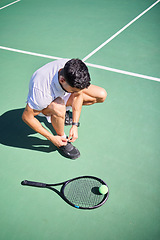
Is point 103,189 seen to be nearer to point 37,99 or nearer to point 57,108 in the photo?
point 57,108

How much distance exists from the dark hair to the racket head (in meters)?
1.00

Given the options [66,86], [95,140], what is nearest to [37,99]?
[66,86]

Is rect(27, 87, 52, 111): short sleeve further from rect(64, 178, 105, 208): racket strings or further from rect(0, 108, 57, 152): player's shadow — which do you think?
rect(64, 178, 105, 208): racket strings

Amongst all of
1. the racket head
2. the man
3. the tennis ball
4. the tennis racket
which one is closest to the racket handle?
the tennis racket

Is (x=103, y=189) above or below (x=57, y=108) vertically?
below

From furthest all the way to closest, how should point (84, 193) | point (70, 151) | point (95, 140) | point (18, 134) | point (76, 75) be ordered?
point (18, 134) < point (95, 140) < point (70, 151) < point (84, 193) < point (76, 75)

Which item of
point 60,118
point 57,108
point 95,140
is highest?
point 57,108

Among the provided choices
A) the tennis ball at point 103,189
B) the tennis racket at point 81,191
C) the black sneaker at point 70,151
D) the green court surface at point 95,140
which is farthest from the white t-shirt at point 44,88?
the tennis ball at point 103,189

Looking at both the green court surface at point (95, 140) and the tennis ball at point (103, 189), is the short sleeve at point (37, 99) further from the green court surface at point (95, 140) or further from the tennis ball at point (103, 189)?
the tennis ball at point (103, 189)

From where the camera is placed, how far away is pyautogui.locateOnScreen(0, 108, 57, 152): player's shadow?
3215 millimetres

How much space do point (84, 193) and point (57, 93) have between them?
109cm

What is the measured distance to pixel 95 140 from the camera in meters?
3.24

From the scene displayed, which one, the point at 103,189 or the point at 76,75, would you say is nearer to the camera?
the point at 76,75

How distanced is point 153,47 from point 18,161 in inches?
143
